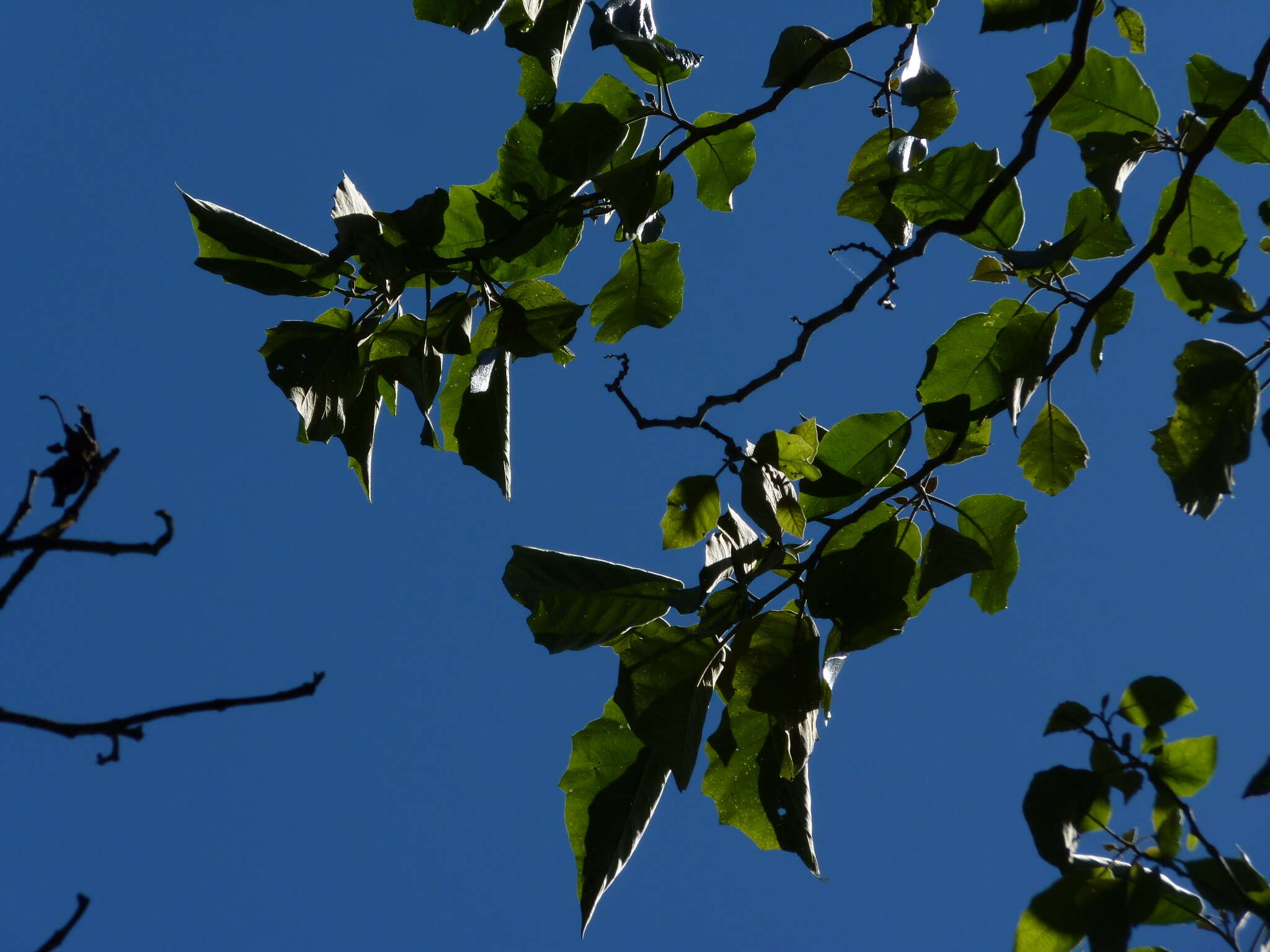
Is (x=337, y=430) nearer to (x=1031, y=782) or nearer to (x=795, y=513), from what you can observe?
(x=795, y=513)

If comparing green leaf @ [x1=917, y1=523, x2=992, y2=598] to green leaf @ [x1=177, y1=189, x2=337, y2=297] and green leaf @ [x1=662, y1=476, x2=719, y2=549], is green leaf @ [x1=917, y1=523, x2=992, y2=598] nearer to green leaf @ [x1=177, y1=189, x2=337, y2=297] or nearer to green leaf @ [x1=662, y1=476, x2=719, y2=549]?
green leaf @ [x1=662, y1=476, x2=719, y2=549]

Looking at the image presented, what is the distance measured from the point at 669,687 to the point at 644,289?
0.56m

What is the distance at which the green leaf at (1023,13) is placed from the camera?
1.04m

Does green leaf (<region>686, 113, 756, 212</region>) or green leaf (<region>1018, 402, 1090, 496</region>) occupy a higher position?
green leaf (<region>686, 113, 756, 212</region>)

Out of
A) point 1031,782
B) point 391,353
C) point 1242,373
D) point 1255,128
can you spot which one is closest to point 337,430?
point 391,353

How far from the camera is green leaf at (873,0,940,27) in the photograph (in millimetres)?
1122

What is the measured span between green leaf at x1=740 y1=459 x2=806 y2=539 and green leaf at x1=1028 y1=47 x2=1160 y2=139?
0.63 metres

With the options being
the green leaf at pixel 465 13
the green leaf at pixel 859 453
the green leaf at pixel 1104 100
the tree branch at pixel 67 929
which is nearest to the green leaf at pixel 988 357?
the green leaf at pixel 859 453

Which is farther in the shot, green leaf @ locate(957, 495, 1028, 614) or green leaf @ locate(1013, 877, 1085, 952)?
green leaf @ locate(957, 495, 1028, 614)

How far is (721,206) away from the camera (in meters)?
1.33

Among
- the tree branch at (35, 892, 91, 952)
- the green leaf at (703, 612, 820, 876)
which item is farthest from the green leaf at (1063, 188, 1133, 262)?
the tree branch at (35, 892, 91, 952)

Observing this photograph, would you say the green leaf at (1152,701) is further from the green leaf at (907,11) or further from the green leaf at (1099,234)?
the green leaf at (907,11)

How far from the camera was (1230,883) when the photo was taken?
3.14ft

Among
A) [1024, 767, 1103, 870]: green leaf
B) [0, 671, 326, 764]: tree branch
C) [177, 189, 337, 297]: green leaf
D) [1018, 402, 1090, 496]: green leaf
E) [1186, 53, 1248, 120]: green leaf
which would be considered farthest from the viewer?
[1018, 402, 1090, 496]: green leaf
